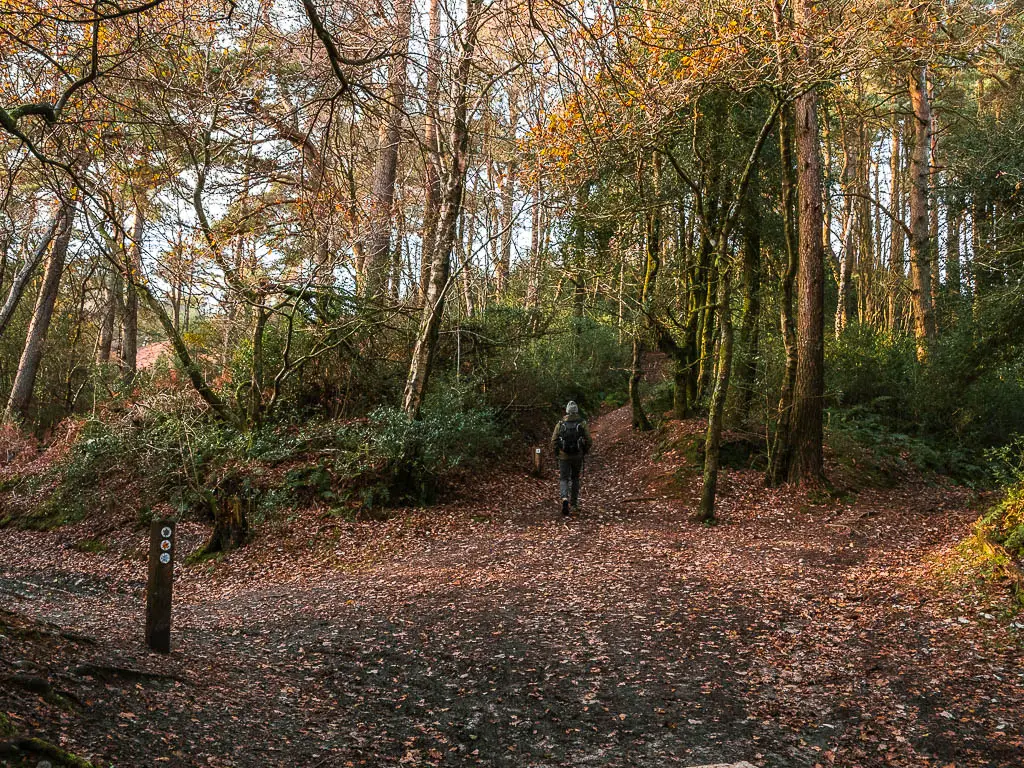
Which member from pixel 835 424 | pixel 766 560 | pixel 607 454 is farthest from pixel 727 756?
pixel 607 454

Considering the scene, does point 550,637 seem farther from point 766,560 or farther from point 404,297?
point 404,297

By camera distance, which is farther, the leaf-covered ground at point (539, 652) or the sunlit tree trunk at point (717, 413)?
the sunlit tree trunk at point (717, 413)

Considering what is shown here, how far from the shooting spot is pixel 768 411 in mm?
12453

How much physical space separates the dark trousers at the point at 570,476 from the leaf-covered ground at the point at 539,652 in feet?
3.20

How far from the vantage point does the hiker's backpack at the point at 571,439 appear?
433 inches

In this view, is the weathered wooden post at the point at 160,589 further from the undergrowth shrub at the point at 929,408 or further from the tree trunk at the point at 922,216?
the tree trunk at the point at 922,216

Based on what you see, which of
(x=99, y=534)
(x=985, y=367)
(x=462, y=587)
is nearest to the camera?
(x=462, y=587)

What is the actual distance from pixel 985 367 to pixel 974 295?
85.6 inches

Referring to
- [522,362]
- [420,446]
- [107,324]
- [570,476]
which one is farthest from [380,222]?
[107,324]

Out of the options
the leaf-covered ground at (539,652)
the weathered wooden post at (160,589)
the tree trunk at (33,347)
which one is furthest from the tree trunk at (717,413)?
the tree trunk at (33,347)

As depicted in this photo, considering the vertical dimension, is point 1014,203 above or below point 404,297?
above

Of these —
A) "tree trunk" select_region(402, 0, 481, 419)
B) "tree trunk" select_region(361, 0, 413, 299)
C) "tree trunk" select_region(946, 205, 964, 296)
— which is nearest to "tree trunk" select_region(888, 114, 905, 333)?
"tree trunk" select_region(946, 205, 964, 296)

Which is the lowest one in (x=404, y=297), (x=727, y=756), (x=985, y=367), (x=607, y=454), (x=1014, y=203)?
(x=727, y=756)

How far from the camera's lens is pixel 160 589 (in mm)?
5207
